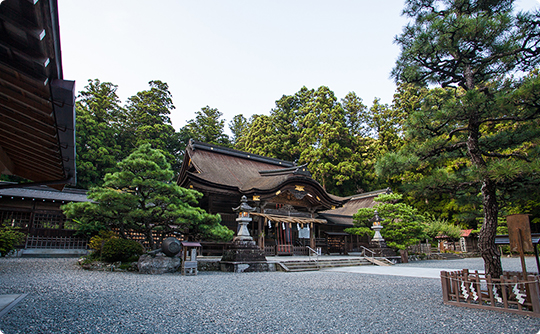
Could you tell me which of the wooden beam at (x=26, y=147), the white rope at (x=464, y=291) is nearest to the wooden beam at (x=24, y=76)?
the wooden beam at (x=26, y=147)

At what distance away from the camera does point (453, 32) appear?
4918mm

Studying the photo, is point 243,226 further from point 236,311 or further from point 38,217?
point 38,217

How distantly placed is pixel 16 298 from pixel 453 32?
8289 mm

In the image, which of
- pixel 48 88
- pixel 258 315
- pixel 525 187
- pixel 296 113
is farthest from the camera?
pixel 296 113

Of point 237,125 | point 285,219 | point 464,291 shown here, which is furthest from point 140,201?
point 237,125

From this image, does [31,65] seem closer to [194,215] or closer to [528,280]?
[528,280]

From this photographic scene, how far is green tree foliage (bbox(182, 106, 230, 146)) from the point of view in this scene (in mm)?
30909

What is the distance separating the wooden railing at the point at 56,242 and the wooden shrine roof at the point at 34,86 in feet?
41.6

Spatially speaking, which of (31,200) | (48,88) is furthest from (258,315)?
(31,200)

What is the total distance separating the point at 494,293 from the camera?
434cm

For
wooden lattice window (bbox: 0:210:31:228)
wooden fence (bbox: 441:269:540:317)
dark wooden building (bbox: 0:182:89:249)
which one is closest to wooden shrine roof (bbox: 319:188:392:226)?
wooden fence (bbox: 441:269:540:317)

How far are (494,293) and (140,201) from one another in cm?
908

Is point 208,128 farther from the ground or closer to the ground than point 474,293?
farther from the ground

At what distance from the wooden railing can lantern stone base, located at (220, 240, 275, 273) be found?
9449mm
